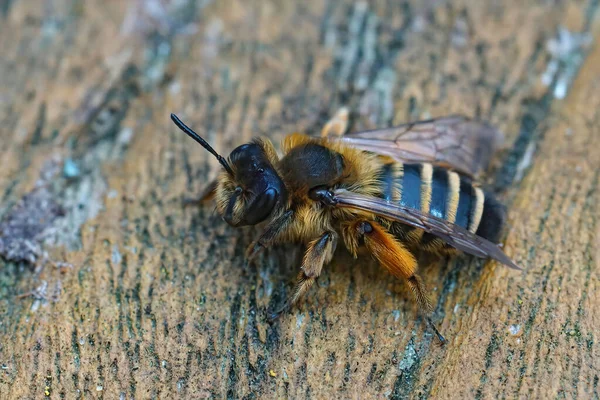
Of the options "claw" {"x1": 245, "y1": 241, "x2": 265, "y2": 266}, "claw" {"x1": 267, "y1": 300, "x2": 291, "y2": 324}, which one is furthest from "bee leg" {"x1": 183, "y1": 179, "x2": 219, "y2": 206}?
"claw" {"x1": 267, "y1": 300, "x2": 291, "y2": 324}

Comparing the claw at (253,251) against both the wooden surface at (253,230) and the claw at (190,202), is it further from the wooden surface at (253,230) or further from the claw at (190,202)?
the claw at (190,202)

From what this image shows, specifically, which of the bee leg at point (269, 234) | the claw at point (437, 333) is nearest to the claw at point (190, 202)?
the bee leg at point (269, 234)

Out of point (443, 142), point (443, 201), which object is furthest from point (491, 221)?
point (443, 142)

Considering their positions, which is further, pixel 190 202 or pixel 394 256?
pixel 190 202

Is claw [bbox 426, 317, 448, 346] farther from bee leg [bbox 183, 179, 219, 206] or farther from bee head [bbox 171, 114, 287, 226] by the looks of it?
bee leg [bbox 183, 179, 219, 206]

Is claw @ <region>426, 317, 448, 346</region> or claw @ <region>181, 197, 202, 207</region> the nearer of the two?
claw @ <region>426, 317, 448, 346</region>

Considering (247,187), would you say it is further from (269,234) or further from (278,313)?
(278,313)

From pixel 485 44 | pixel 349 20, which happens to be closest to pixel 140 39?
pixel 349 20
